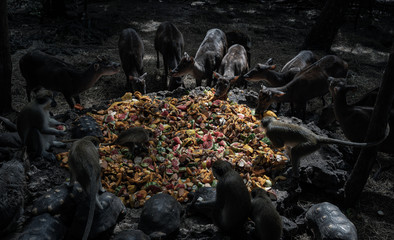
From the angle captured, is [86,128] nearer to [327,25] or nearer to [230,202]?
[230,202]

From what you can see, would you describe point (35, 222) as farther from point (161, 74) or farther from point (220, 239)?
point (161, 74)

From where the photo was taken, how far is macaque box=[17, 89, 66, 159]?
4.32 m

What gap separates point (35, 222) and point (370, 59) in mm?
12933

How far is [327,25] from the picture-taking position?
12.0 metres

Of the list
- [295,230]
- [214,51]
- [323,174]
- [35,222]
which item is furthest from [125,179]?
[214,51]

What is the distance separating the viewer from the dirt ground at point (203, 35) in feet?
17.6

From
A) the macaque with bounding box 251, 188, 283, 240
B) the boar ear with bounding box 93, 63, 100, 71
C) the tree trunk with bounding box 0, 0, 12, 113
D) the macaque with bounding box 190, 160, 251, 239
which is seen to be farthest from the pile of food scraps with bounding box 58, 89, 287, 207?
the tree trunk with bounding box 0, 0, 12, 113

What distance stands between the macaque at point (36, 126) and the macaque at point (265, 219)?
308cm

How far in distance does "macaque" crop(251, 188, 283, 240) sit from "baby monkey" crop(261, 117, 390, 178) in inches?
45.9

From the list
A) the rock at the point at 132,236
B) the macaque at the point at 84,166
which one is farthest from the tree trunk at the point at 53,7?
the rock at the point at 132,236

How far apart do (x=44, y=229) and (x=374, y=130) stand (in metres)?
4.38

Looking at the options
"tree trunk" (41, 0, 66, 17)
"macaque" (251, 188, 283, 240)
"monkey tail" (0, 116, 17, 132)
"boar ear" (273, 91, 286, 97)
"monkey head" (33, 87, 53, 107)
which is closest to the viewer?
"macaque" (251, 188, 283, 240)

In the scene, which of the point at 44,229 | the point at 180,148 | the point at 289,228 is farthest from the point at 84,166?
the point at 289,228

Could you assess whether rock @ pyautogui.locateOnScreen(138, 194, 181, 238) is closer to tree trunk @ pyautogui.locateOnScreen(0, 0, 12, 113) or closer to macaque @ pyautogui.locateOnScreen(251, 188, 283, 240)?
macaque @ pyautogui.locateOnScreen(251, 188, 283, 240)
